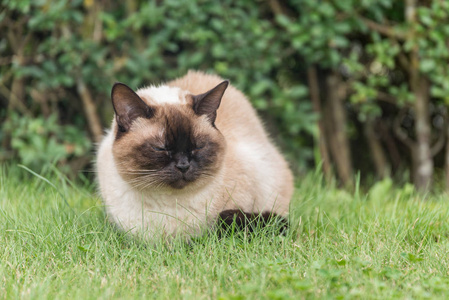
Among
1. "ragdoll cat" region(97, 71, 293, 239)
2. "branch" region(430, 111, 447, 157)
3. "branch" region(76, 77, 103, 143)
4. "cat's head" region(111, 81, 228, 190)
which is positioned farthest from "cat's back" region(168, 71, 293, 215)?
"branch" region(430, 111, 447, 157)

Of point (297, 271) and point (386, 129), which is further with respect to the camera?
point (386, 129)

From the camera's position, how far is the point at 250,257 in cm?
219

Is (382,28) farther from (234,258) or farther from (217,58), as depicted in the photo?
(234,258)

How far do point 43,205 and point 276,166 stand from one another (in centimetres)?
145

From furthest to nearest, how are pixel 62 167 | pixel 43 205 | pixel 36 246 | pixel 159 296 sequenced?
pixel 62 167 → pixel 43 205 → pixel 36 246 → pixel 159 296

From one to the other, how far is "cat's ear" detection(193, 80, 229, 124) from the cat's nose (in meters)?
0.34

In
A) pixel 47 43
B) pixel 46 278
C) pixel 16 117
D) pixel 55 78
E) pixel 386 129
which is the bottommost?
pixel 386 129

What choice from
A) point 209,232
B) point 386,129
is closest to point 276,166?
point 209,232

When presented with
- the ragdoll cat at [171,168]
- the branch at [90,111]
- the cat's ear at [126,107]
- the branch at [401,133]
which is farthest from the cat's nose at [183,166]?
the branch at [401,133]

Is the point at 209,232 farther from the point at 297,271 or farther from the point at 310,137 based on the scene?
the point at 310,137

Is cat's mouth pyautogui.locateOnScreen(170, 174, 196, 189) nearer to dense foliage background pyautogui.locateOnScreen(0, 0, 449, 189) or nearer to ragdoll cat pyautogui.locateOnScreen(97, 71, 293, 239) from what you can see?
ragdoll cat pyautogui.locateOnScreen(97, 71, 293, 239)

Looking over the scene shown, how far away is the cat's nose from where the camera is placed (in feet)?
7.55

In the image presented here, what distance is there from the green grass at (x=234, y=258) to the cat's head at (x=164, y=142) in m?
0.32

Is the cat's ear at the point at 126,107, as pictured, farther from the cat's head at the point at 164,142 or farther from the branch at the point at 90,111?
the branch at the point at 90,111
